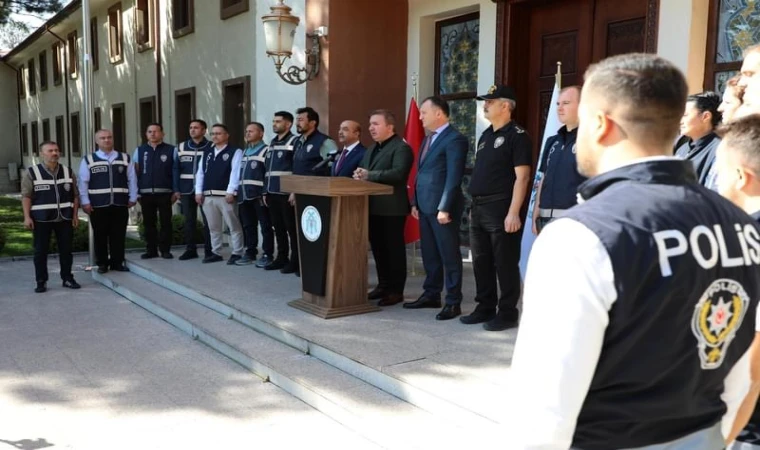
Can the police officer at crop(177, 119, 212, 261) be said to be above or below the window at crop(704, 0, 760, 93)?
below

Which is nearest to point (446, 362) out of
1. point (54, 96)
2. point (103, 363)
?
point (103, 363)

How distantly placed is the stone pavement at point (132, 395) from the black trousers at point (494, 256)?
1.72m

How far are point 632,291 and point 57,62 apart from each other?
2505cm

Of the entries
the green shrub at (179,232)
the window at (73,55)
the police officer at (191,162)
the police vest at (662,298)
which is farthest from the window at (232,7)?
the window at (73,55)

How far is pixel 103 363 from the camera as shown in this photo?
16.0 ft

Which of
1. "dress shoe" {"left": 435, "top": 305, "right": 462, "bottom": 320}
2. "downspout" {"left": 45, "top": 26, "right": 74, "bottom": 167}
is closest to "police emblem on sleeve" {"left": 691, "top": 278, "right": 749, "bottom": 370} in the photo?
"dress shoe" {"left": 435, "top": 305, "right": 462, "bottom": 320}

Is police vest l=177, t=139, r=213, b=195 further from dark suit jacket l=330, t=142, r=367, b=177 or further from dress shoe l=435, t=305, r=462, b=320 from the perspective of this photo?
dress shoe l=435, t=305, r=462, b=320

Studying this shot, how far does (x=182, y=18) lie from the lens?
13.3m

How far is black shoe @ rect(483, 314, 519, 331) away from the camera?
4.84 meters

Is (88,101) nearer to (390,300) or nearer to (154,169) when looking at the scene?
(154,169)

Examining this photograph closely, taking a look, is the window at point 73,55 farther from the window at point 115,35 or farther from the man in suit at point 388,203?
the man in suit at point 388,203

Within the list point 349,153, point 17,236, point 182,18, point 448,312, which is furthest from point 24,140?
point 448,312

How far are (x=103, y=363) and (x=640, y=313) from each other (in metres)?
4.59

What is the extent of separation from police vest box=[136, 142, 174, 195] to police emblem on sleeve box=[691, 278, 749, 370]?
26.0ft
